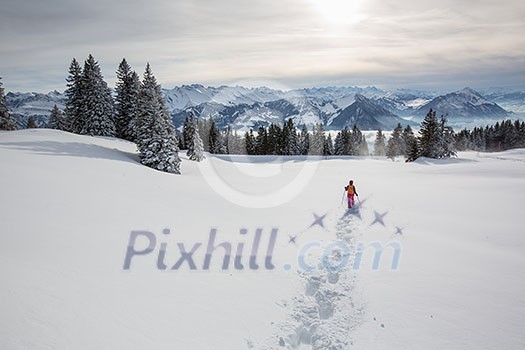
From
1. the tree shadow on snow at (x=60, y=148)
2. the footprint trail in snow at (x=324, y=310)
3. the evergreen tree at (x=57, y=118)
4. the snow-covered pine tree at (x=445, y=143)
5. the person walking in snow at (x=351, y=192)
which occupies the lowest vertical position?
the footprint trail in snow at (x=324, y=310)

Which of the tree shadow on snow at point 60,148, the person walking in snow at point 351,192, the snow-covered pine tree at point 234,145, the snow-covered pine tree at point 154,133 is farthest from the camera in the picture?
the snow-covered pine tree at point 234,145

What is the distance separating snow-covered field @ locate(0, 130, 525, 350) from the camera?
6.21 meters

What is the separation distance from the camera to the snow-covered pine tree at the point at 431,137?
54688mm

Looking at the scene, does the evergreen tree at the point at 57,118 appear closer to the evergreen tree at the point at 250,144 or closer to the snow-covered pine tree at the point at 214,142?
the snow-covered pine tree at the point at 214,142

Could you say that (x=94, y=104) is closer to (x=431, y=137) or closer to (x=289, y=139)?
(x=289, y=139)

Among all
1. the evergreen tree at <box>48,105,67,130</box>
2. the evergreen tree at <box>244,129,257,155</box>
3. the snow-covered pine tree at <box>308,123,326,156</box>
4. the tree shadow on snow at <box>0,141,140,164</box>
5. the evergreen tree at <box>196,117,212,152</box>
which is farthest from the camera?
the evergreen tree at <box>196,117,212,152</box>

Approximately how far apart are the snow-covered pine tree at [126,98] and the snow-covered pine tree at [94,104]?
9.82ft

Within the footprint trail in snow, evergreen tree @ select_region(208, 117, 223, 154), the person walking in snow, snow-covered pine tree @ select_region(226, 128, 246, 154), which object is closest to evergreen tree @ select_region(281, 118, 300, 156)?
evergreen tree @ select_region(208, 117, 223, 154)

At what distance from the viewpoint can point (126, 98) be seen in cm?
4869

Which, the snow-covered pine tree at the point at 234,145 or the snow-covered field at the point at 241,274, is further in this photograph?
the snow-covered pine tree at the point at 234,145

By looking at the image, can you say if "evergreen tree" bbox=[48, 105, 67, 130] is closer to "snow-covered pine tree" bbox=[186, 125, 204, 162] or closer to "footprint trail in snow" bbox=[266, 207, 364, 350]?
"snow-covered pine tree" bbox=[186, 125, 204, 162]

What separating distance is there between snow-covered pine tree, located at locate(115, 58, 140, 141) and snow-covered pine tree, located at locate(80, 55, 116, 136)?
2.99 m

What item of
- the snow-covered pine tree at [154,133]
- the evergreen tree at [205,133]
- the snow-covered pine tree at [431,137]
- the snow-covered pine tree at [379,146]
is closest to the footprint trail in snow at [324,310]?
the snow-covered pine tree at [154,133]

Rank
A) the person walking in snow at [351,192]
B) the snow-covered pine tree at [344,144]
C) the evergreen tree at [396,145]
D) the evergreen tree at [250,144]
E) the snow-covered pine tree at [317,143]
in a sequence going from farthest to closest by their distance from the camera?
the evergreen tree at [250,144], the snow-covered pine tree at [344,144], the snow-covered pine tree at [317,143], the evergreen tree at [396,145], the person walking in snow at [351,192]
